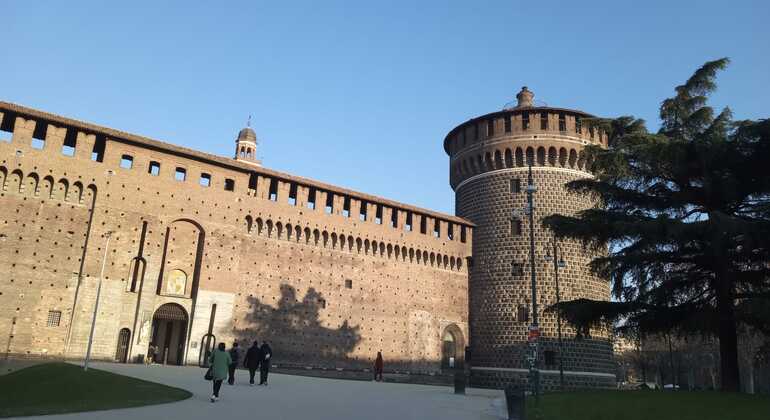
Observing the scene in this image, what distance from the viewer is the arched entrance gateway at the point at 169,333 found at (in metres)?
26.7

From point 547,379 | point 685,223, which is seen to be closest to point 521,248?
point 547,379

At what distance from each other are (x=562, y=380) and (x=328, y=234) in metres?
15.0

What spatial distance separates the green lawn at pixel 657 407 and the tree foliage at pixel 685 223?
2.87 meters

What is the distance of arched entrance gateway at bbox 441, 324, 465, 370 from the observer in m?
35.1

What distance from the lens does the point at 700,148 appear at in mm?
17922

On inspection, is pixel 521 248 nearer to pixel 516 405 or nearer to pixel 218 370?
pixel 516 405

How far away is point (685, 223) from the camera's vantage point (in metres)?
16.5

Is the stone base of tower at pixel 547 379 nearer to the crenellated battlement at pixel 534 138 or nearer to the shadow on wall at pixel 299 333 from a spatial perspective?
the shadow on wall at pixel 299 333

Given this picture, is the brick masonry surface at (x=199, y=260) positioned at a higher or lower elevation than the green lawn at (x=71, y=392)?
higher

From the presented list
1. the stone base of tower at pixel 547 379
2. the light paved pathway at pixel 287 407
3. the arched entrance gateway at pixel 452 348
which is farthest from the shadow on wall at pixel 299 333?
the light paved pathway at pixel 287 407

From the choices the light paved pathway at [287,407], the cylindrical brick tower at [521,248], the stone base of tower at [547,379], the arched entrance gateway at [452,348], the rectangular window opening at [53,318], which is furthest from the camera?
the arched entrance gateway at [452,348]

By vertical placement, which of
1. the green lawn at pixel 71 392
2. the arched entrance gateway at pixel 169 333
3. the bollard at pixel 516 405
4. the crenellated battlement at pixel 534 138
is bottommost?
the green lawn at pixel 71 392

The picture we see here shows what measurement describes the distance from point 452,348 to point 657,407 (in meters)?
23.0

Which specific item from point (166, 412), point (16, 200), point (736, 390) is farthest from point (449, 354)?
point (166, 412)
